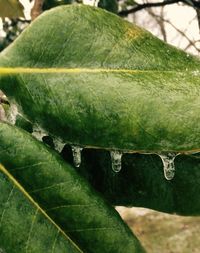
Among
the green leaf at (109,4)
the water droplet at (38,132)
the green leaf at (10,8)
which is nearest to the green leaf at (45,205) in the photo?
the water droplet at (38,132)

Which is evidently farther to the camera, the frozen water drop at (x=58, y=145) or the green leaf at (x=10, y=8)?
the green leaf at (x=10, y=8)

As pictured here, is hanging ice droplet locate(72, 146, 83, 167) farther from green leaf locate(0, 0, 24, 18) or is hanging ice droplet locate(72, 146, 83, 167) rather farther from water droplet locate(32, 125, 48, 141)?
green leaf locate(0, 0, 24, 18)

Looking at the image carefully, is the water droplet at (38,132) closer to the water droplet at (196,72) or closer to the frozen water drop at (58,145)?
the frozen water drop at (58,145)

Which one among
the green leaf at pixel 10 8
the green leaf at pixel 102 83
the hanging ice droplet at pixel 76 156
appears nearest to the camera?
the green leaf at pixel 102 83

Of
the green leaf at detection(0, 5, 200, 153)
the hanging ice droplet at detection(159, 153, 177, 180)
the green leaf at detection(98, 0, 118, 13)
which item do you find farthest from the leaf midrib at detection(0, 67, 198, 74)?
the green leaf at detection(98, 0, 118, 13)

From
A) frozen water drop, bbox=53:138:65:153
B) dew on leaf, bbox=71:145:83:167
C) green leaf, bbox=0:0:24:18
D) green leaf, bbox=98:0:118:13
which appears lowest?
green leaf, bbox=98:0:118:13

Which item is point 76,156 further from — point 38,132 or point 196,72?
point 196,72

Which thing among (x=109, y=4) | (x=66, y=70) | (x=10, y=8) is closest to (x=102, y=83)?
(x=66, y=70)

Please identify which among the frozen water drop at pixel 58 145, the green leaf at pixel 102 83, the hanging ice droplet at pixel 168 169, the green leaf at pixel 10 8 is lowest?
the green leaf at pixel 10 8

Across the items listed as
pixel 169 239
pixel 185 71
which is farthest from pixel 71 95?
pixel 169 239
